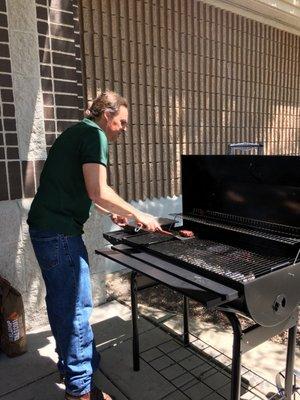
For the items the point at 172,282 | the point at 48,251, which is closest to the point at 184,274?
the point at 172,282

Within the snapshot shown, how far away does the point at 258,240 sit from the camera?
7.26 ft

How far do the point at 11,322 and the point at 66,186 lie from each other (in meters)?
1.53

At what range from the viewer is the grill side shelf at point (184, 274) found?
1.65 meters

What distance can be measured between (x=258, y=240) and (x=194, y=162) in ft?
2.84

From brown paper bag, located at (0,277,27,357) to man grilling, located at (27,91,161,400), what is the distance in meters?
0.83

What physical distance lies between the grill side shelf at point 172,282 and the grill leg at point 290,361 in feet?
2.78

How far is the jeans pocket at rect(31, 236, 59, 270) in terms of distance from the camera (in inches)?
89.0

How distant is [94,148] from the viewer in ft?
6.81

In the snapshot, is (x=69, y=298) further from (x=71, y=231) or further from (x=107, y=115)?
(x=107, y=115)

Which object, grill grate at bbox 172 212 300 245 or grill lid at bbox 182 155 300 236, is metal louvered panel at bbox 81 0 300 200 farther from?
grill grate at bbox 172 212 300 245

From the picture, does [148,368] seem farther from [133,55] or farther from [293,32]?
[293,32]

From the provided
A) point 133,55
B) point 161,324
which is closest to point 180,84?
point 133,55

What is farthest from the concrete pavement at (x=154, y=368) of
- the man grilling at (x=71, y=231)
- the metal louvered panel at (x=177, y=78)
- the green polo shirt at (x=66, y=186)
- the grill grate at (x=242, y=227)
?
the metal louvered panel at (x=177, y=78)

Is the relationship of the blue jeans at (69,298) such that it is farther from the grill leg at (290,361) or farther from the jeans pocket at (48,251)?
the grill leg at (290,361)
